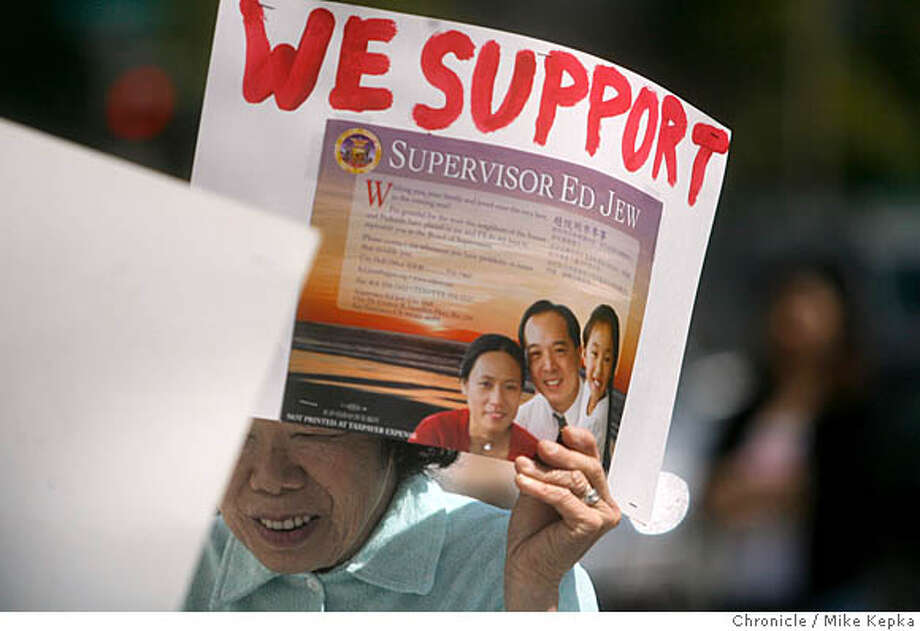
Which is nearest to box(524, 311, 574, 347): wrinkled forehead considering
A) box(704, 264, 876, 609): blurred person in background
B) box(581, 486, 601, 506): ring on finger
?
box(581, 486, 601, 506): ring on finger

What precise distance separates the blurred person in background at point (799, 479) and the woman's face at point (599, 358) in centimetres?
84

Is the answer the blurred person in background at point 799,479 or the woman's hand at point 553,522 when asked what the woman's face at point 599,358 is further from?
the blurred person in background at point 799,479

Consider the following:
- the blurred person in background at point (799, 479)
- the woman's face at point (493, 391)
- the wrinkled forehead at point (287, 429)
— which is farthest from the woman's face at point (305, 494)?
the blurred person in background at point (799, 479)

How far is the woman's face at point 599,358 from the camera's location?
3.75ft

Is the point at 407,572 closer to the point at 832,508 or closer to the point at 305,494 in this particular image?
the point at 305,494

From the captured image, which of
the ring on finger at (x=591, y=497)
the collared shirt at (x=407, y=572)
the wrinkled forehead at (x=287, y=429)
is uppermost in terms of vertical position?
the wrinkled forehead at (x=287, y=429)

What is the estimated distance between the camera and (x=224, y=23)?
108cm

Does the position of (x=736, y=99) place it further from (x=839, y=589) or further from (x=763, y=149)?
(x=839, y=589)

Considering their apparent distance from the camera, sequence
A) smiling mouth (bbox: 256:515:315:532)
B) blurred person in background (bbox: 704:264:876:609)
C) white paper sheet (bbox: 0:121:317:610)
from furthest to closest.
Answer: blurred person in background (bbox: 704:264:876:609) → smiling mouth (bbox: 256:515:315:532) → white paper sheet (bbox: 0:121:317:610)

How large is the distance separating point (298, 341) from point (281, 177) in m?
0.14

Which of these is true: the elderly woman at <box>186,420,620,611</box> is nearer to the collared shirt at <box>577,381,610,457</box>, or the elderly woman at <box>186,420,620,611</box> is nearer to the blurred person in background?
the collared shirt at <box>577,381,610,457</box>

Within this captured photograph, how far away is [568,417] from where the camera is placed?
44.9 inches

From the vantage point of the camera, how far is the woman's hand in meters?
1.16

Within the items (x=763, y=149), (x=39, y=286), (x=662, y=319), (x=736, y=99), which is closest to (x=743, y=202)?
(x=763, y=149)
